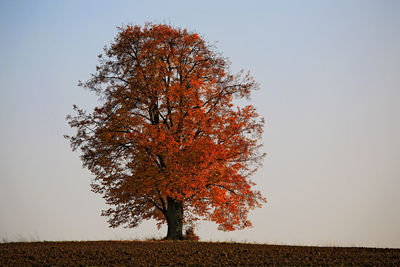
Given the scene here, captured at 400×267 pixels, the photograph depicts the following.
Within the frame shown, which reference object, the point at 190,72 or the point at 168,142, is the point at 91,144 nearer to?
the point at 168,142

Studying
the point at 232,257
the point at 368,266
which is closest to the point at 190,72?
the point at 232,257

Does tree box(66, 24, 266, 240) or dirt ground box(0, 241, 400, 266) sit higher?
tree box(66, 24, 266, 240)

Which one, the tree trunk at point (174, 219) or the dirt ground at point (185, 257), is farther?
the tree trunk at point (174, 219)

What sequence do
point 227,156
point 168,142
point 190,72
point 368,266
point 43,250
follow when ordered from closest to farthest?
point 368,266 → point 43,250 → point 168,142 → point 227,156 → point 190,72

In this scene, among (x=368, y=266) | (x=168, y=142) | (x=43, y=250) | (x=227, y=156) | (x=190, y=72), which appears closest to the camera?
(x=368, y=266)

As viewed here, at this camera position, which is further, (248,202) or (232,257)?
(248,202)

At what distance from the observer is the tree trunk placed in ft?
68.9

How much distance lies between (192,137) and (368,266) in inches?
390

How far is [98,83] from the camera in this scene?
22.4 meters

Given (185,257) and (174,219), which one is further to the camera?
(174,219)

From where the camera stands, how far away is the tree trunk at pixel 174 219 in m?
21.0

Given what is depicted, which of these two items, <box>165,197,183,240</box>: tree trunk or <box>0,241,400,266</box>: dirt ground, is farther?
<box>165,197,183,240</box>: tree trunk

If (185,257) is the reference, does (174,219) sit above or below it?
above

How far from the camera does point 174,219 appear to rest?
2122cm
